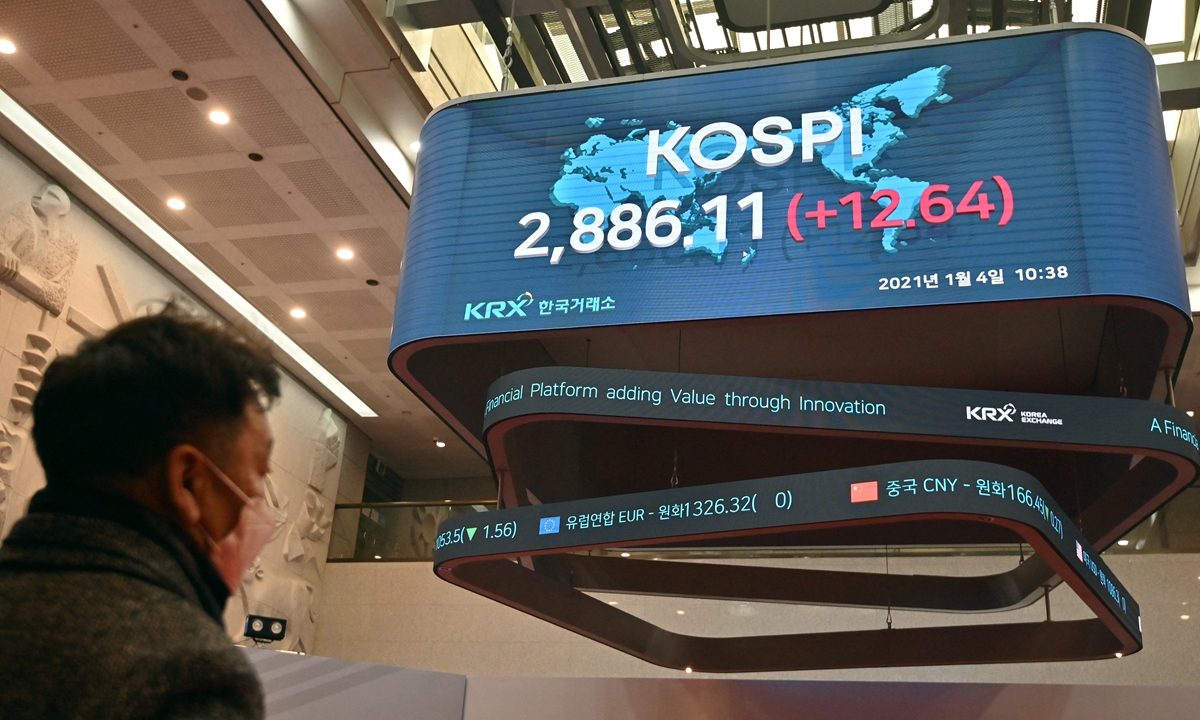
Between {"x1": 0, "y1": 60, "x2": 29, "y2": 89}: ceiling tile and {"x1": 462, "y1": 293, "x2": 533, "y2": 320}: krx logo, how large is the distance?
580 centimetres

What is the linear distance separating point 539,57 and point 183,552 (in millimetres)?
9024

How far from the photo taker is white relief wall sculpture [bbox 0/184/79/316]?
31.2 feet

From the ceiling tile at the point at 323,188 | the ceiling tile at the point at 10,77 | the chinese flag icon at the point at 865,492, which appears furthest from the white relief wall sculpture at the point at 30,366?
the chinese flag icon at the point at 865,492

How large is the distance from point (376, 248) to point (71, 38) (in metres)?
3.66

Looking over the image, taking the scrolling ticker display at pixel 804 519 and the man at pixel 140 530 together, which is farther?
the scrolling ticker display at pixel 804 519

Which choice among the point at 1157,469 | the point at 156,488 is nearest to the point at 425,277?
the point at 1157,469

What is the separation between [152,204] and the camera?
10773 mm

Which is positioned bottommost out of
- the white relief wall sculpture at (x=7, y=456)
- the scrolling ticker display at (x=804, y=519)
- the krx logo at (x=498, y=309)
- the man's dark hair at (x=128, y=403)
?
the man's dark hair at (x=128, y=403)

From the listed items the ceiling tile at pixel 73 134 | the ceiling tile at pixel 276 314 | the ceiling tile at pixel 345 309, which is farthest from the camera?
the ceiling tile at pixel 276 314

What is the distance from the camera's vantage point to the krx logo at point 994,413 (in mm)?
5039

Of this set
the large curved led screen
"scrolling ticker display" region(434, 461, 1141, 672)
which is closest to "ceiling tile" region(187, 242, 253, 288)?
the large curved led screen

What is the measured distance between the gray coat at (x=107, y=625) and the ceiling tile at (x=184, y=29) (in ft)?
26.8

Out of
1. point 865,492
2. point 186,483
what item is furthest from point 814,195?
point 186,483

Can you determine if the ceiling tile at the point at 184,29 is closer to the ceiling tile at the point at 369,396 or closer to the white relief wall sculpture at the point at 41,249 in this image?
the white relief wall sculpture at the point at 41,249
